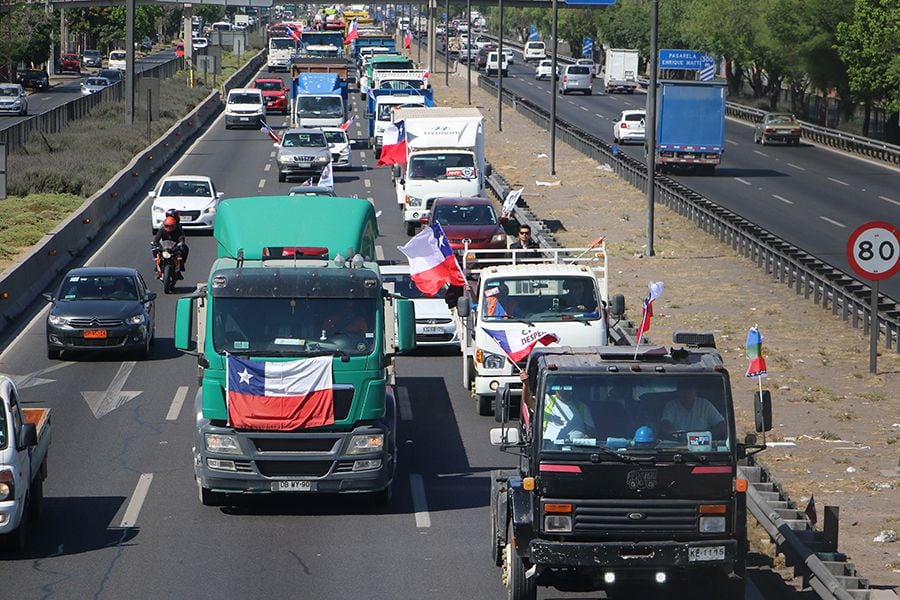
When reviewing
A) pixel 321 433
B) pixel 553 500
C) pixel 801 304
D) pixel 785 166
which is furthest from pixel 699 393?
pixel 785 166

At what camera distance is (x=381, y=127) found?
200ft

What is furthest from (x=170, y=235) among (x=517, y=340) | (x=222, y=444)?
(x=222, y=444)

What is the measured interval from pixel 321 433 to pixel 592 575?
4678mm

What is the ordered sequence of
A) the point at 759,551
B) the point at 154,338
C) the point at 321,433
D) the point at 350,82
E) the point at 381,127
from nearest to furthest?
the point at 759,551 → the point at 321,433 → the point at 154,338 → the point at 381,127 → the point at 350,82

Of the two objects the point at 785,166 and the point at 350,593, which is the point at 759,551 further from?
the point at 785,166

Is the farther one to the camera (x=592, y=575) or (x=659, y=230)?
(x=659, y=230)

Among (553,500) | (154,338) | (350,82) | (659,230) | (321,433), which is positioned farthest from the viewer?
(350,82)

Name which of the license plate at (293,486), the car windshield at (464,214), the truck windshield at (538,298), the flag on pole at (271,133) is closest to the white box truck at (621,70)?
the flag on pole at (271,133)

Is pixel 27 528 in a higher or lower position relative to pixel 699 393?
lower

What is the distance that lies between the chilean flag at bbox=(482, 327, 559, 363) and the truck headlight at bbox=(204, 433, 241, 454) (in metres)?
6.26

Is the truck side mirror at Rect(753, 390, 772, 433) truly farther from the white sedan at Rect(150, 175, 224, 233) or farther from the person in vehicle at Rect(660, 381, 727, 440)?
the white sedan at Rect(150, 175, 224, 233)

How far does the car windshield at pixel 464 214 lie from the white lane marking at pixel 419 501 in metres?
18.3

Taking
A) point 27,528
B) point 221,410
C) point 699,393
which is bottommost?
point 27,528

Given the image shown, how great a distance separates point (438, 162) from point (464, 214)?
260 inches
